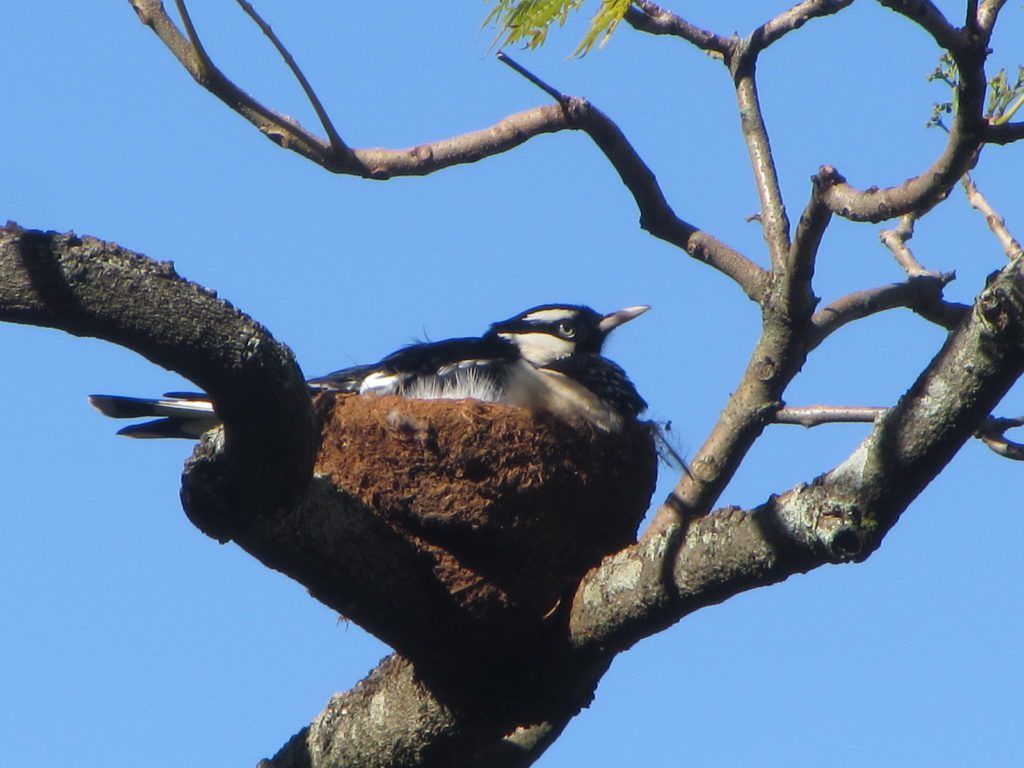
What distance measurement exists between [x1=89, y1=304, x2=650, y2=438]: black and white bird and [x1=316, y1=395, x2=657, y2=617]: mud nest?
25 centimetres

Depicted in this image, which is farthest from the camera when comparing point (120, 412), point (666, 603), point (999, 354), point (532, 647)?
point (120, 412)

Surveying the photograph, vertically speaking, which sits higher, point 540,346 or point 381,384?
point 540,346

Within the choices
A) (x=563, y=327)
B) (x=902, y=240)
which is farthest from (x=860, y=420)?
(x=563, y=327)

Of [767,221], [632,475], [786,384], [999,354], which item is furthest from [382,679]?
[999,354]

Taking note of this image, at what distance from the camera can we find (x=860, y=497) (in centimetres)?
248

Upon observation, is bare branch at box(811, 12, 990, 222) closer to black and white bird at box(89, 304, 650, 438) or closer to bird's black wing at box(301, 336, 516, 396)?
black and white bird at box(89, 304, 650, 438)

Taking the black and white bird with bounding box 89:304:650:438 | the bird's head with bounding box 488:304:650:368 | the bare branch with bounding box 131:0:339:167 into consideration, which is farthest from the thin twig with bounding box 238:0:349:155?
the bird's head with bounding box 488:304:650:368

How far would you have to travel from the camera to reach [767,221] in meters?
4.02

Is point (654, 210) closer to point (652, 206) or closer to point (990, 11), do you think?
point (652, 206)

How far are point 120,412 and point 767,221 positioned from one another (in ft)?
7.64

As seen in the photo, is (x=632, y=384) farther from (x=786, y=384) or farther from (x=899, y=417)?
(x=899, y=417)

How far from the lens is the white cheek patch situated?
17.5 feet

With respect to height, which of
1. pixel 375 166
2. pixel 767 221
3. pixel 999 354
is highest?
pixel 375 166

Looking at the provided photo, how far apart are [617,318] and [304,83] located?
2.42m
